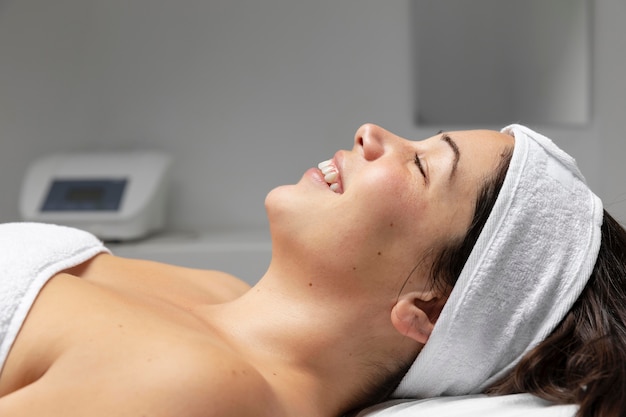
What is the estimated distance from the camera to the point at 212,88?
259 cm

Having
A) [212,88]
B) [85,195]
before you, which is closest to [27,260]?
[85,195]

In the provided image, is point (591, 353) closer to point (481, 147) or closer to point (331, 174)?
point (481, 147)

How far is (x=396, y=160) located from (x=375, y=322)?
0.26 metres

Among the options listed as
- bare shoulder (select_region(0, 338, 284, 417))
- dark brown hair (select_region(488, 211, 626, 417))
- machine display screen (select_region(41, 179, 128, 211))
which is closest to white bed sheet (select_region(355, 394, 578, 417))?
dark brown hair (select_region(488, 211, 626, 417))

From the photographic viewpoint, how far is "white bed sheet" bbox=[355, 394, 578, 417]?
3.73 feet

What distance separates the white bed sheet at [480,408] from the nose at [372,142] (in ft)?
1.29

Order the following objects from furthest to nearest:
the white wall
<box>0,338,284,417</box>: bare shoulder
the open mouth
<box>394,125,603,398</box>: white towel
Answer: the white wall → the open mouth → <box>394,125,603,398</box>: white towel → <box>0,338,284,417</box>: bare shoulder

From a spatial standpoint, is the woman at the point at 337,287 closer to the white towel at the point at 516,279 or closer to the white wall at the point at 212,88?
the white towel at the point at 516,279

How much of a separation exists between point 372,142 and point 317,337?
33cm

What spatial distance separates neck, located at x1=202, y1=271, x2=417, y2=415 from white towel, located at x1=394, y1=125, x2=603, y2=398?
0.26ft

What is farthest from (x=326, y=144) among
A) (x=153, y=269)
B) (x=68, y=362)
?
(x=68, y=362)

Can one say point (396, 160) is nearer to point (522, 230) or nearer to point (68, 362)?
point (522, 230)

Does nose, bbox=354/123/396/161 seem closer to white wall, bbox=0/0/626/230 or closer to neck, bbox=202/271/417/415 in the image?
neck, bbox=202/271/417/415

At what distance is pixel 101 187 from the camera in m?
2.45
